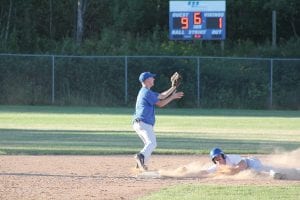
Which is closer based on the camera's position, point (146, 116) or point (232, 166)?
point (232, 166)

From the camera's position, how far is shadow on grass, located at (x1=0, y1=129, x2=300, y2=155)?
18547 millimetres

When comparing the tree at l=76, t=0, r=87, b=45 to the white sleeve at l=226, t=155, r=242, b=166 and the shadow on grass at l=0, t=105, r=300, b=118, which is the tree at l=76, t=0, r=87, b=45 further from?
the white sleeve at l=226, t=155, r=242, b=166

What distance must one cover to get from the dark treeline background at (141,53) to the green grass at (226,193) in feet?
88.0

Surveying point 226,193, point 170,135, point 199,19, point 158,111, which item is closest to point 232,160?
point 226,193

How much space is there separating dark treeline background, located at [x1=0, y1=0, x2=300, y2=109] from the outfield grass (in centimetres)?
392

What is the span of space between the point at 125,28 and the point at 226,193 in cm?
3640

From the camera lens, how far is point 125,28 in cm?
4716

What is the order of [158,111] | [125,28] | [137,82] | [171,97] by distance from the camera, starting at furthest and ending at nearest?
[125,28], [137,82], [158,111], [171,97]

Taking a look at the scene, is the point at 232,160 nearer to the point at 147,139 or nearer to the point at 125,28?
the point at 147,139

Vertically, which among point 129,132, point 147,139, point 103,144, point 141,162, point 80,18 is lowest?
point 129,132

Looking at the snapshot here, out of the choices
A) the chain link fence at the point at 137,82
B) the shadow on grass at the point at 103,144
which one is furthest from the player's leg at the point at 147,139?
the chain link fence at the point at 137,82

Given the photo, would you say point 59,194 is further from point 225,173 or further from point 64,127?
point 64,127

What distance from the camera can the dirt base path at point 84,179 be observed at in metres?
11.7

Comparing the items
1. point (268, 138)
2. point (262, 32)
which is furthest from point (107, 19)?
point (268, 138)
